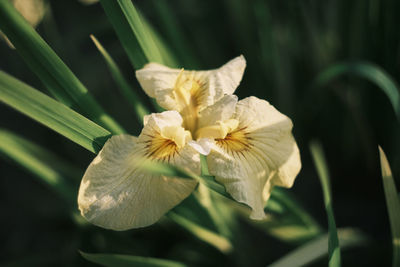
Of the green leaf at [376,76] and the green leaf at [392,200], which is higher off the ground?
the green leaf at [376,76]

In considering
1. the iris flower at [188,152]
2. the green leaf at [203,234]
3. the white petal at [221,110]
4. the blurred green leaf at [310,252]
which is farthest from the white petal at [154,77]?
the blurred green leaf at [310,252]

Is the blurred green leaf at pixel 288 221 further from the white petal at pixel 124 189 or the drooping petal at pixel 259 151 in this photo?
the white petal at pixel 124 189

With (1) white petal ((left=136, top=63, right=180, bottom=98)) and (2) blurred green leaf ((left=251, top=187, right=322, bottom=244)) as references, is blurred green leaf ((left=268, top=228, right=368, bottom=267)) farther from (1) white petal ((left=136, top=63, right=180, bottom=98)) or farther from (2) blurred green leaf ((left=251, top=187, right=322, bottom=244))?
(1) white petal ((left=136, top=63, right=180, bottom=98))

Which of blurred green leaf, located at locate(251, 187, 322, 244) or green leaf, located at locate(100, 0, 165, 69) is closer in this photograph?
green leaf, located at locate(100, 0, 165, 69)

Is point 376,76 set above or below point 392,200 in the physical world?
above

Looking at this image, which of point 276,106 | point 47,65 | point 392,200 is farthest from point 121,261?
point 276,106

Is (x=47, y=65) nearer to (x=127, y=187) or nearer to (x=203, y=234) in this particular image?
(x=127, y=187)

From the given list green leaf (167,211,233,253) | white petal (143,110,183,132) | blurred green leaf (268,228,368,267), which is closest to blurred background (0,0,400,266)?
green leaf (167,211,233,253)
